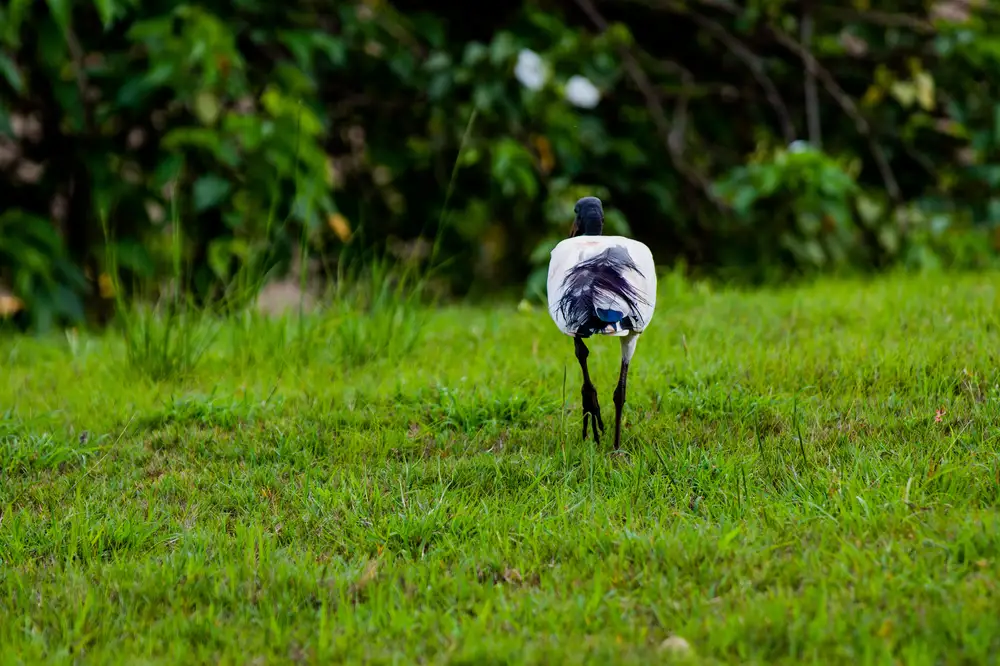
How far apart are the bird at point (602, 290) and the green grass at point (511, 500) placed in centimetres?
48

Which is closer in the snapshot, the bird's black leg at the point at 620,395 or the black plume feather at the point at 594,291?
the black plume feather at the point at 594,291

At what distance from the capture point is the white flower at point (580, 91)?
230 inches

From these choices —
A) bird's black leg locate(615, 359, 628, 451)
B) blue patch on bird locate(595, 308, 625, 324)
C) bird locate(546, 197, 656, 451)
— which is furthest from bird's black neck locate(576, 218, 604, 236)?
blue patch on bird locate(595, 308, 625, 324)

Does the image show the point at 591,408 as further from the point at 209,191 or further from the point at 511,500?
the point at 209,191

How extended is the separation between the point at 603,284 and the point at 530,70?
314 cm

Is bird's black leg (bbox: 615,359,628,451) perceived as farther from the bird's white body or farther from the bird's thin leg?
the bird's white body

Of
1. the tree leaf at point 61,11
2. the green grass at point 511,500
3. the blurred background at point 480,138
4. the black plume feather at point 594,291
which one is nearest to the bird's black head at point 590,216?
the black plume feather at point 594,291

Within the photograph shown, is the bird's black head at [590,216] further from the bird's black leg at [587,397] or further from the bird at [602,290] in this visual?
the bird's black leg at [587,397]

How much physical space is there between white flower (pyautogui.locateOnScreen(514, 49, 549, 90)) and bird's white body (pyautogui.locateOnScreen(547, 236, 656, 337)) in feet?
9.34

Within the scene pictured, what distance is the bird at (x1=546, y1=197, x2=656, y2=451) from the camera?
2844 mm

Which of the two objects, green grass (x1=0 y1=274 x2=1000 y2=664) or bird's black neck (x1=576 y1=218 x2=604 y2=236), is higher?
bird's black neck (x1=576 y1=218 x2=604 y2=236)

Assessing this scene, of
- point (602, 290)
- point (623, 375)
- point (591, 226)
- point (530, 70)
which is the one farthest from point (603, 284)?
point (530, 70)

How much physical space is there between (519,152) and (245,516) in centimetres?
303

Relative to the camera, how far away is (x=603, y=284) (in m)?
2.88
